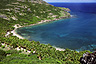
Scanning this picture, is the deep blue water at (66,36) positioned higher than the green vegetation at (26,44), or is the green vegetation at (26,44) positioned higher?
the green vegetation at (26,44)

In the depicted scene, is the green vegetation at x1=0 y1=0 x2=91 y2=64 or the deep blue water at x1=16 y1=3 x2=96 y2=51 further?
the deep blue water at x1=16 y1=3 x2=96 y2=51

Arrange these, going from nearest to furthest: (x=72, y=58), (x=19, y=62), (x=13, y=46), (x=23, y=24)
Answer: (x=19, y=62) < (x=72, y=58) < (x=13, y=46) < (x=23, y=24)

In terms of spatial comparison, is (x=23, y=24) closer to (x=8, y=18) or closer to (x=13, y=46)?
(x=8, y=18)

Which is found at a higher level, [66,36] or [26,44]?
[26,44]

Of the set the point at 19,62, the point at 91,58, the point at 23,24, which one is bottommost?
the point at 23,24

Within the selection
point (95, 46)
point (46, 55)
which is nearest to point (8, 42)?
point (46, 55)

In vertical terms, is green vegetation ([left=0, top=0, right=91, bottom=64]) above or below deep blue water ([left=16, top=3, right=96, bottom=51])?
above

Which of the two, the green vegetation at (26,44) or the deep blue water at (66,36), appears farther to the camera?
the deep blue water at (66,36)

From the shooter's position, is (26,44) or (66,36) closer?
(26,44)
